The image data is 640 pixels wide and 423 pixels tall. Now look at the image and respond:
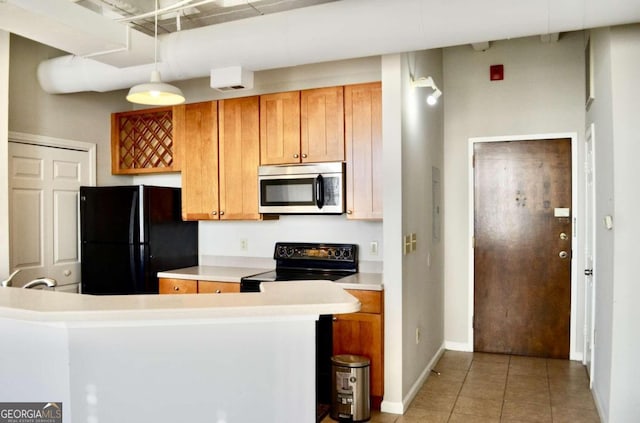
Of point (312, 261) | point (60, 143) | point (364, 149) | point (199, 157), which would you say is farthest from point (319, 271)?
point (60, 143)

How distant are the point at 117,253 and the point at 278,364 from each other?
2.52m

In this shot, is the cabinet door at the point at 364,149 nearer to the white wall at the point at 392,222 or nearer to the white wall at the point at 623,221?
the white wall at the point at 392,222

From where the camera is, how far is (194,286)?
395 cm

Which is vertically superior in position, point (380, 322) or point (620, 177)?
point (620, 177)

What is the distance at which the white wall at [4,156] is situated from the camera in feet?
11.0

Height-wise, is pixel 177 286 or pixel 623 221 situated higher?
pixel 623 221

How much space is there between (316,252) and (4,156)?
2364 millimetres

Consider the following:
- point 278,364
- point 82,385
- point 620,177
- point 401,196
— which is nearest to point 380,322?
point 401,196

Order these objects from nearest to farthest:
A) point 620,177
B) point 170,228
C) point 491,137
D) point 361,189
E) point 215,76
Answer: point 620,177, point 215,76, point 361,189, point 170,228, point 491,137

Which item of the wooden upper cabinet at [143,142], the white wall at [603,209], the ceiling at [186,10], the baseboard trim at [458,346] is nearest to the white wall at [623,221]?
the white wall at [603,209]

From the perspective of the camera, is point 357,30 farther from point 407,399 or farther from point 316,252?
point 407,399

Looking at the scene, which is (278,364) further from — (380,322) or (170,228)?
(170,228)

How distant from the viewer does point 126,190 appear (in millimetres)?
4020

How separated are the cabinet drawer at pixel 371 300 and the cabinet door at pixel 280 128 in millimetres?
1173
